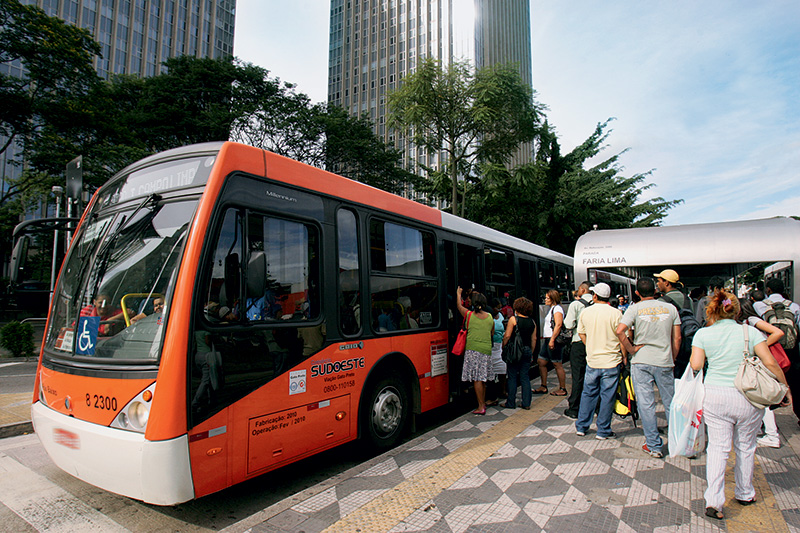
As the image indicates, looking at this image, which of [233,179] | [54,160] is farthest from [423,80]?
[233,179]

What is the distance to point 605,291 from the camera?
17.4 feet

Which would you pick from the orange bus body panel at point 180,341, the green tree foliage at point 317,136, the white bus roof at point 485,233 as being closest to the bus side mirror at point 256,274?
the orange bus body panel at point 180,341

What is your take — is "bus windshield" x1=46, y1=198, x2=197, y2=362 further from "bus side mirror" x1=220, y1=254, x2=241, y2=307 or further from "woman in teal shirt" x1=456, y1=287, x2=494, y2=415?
"woman in teal shirt" x1=456, y1=287, x2=494, y2=415

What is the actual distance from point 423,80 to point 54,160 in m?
14.6

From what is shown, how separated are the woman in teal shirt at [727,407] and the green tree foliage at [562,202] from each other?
17.1m

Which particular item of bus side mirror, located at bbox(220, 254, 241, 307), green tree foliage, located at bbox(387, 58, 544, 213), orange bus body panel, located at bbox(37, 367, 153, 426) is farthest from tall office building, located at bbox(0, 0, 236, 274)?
bus side mirror, located at bbox(220, 254, 241, 307)

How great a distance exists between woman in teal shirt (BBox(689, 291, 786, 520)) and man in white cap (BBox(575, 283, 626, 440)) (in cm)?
150

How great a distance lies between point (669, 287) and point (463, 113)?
1443cm

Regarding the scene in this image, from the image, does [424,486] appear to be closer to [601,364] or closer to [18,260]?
[601,364]

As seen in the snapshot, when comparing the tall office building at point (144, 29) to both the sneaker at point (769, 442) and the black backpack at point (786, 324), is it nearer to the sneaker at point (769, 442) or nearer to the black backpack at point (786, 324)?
the black backpack at point (786, 324)

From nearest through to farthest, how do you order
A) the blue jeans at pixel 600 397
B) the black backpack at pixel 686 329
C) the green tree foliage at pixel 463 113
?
1. the blue jeans at pixel 600 397
2. the black backpack at pixel 686 329
3. the green tree foliage at pixel 463 113

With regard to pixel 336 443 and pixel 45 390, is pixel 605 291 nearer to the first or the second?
pixel 336 443

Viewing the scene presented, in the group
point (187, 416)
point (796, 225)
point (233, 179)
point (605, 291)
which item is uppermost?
point (796, 225)

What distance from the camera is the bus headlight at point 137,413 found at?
3.05 m
